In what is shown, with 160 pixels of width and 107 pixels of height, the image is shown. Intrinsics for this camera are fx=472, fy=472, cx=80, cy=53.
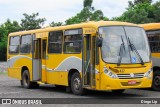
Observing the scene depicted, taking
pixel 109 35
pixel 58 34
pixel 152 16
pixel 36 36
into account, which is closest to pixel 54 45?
pixel 58 34

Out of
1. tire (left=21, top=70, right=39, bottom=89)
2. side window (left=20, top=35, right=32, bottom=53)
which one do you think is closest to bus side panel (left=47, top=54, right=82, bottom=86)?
tire (left=21, top=70, right=39, bottom=89)

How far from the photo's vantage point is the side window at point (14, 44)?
81.8ft

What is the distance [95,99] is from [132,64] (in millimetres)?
1859

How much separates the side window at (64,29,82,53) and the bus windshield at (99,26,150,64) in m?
1.61

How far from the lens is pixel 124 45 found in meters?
17.5

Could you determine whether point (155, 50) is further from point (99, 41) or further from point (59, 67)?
point (59, 67)

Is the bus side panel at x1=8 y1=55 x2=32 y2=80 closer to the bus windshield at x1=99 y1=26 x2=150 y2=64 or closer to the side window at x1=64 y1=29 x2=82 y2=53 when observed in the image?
the side window at x1=64 y1=29 x2=82 y2=53

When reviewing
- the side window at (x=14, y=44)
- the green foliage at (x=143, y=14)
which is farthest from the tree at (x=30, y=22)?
the side window at (x=14, y=44)

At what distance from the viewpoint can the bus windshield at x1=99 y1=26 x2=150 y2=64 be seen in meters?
17.2

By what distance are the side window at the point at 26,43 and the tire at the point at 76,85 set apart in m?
4.89

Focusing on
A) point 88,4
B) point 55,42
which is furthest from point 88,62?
point 88,4

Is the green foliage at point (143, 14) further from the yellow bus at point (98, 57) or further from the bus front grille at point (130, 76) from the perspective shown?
the bus front grille at point (130, 76)

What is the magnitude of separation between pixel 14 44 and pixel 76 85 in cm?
742

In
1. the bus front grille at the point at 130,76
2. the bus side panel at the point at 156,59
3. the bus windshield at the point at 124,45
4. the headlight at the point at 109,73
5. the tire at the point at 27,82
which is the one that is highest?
the bus windshield at the point at 124,45
